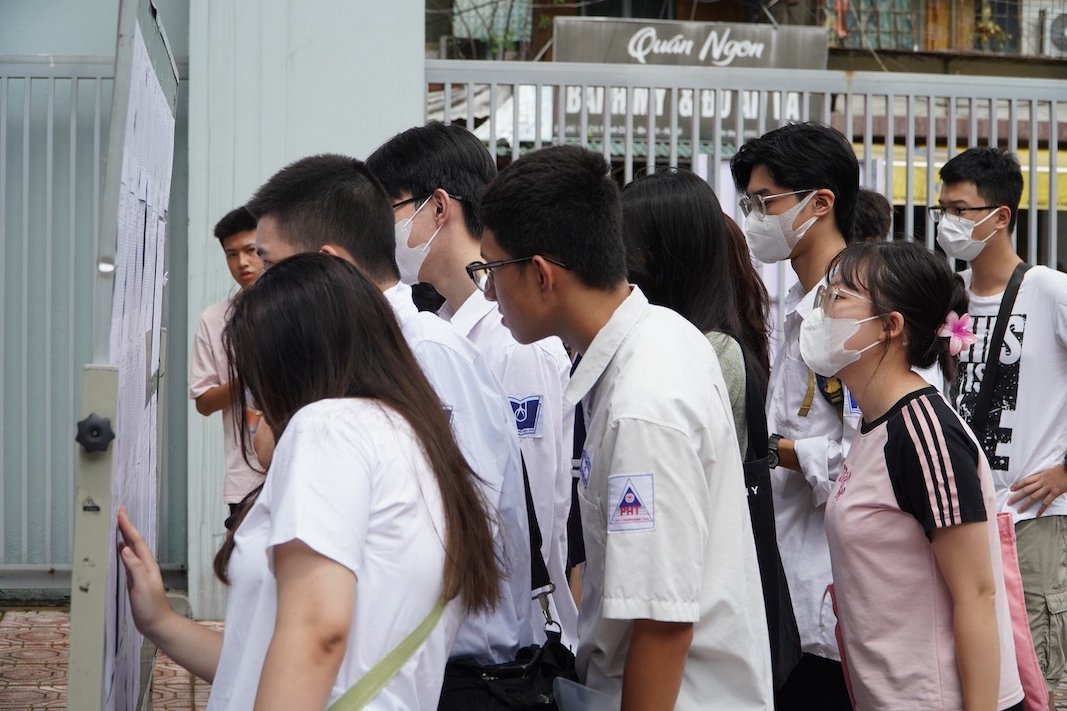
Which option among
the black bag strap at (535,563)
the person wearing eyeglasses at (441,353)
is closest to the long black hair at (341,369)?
the person wearing eyeglasses at (441,353)

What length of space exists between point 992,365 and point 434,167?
197 centimetres

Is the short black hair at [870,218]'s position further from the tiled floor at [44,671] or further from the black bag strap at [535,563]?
the tiled floor at [44,671]

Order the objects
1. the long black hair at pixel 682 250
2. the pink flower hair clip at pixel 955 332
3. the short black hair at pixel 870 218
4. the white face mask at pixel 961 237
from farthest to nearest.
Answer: the short black hair at pixel 870 218 < the white face mask at pixel 961 237 < the long black hair at pixel 682 250 < the pink flower hair clip at pixel 955 332

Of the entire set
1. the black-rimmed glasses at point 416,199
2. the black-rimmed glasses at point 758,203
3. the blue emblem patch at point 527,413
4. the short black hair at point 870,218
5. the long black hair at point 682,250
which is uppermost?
the short black hair at point 870,218

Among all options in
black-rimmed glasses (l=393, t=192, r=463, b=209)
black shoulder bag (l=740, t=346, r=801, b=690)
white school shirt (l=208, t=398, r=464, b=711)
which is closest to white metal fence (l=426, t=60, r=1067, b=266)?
black-rimmed glasses (l=393, t=192, r=463, b=209)

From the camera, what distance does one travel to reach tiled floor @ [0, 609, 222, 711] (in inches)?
192

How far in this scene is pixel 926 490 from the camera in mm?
2277

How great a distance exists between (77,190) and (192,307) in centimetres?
89

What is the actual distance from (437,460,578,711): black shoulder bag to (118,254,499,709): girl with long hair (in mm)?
277

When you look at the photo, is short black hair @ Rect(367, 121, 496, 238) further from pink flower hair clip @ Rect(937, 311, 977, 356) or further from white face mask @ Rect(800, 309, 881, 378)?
pink flower hair clip @ Rect(937, 311, 977, 356)

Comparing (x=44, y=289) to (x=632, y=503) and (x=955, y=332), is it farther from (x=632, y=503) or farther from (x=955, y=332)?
(x=632, y=503)

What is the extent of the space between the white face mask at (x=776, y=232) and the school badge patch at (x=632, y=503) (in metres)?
1.72

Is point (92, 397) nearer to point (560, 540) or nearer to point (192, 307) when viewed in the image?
point (560, 540)

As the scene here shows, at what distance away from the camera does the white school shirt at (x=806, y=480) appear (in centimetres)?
294
